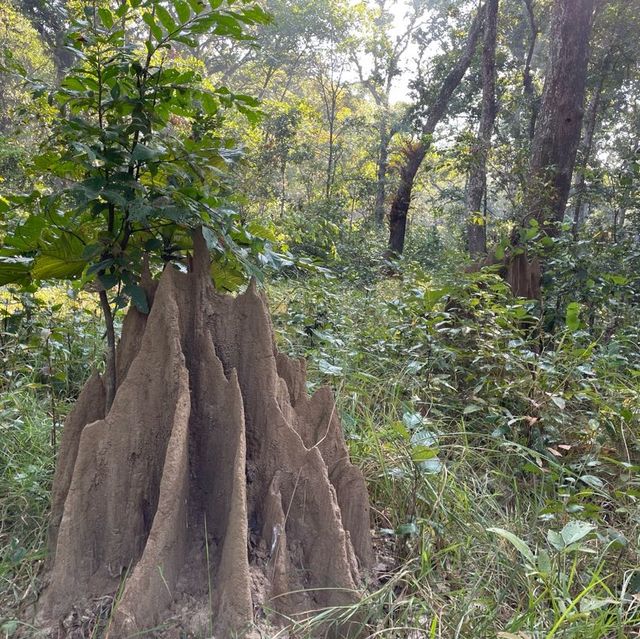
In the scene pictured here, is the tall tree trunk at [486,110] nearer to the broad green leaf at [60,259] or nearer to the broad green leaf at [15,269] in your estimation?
the broad green leaf at [60,259]

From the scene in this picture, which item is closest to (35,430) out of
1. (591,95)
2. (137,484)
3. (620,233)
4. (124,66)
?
(137,484)

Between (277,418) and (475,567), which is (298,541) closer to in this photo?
(277,418)

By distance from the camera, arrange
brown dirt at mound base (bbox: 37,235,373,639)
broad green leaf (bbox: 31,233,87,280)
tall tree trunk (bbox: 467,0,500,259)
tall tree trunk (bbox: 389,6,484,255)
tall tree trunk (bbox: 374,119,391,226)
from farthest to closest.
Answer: tall tree trunk (bbox: 374,119,391,226), tall tree trunk (bbox: 389,6,484,255), tall tree trunk (bbox: 467,0,500,259), broad green leaf (bbox: 31,233,87,280), brown dirt at mound base (bbox: 37,235,373,639)

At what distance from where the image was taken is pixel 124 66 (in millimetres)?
1907

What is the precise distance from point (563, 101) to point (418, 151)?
17.6ft

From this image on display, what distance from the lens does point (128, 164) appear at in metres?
1.98

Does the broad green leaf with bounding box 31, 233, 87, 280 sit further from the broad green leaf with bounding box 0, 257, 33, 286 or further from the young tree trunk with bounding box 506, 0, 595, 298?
the young tree trunk with bounding box 506, 0, 595, 298

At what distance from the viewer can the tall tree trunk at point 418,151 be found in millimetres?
Answer: 12531

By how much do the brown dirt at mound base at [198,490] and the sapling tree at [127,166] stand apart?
0.16 meters

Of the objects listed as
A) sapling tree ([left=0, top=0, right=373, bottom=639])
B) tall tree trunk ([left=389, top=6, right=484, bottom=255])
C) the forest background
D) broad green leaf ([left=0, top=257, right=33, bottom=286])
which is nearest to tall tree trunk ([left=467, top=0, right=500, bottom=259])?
the forest background

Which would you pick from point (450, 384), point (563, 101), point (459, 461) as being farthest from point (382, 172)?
point (459, 461)

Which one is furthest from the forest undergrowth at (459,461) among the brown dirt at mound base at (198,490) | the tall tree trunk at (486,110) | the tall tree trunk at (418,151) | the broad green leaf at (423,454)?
the tall tree trunk at (418,151)

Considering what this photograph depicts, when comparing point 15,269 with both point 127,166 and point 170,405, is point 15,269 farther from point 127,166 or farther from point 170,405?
point 170,405

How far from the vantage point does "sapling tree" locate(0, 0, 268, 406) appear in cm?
187
